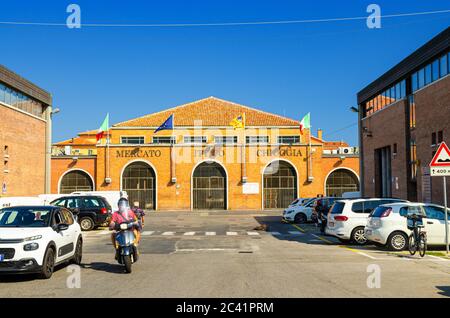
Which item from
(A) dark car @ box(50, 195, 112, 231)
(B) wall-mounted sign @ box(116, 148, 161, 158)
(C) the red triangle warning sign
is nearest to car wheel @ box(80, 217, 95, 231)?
(A) dark car @ box(50, 195, 112, 231)

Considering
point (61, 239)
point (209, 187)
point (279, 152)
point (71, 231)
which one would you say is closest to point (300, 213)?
point (279, 152)

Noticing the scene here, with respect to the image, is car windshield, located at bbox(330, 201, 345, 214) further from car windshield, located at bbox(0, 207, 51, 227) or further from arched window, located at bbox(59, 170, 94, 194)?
arched window, located at bbox(59, 170, 94, 194)

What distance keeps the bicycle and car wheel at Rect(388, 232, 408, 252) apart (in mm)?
1257

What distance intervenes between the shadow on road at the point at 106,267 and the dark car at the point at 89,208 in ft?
48.5

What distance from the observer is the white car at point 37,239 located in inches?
428

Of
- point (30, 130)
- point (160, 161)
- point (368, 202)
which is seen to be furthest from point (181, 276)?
point (160, 161)

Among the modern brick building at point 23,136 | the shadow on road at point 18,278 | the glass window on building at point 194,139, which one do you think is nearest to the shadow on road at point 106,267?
the shadow on road at point 18,278

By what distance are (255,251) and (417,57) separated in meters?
19.3

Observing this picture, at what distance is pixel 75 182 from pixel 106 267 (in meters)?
45.4

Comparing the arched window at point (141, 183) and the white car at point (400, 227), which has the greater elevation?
the arched window at point (141, 183)

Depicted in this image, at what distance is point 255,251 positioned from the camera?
58.3 feet

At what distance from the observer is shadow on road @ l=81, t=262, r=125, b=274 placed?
12770mm

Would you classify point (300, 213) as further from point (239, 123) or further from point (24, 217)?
point (24, 217)

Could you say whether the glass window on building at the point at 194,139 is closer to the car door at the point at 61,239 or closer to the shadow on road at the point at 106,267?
the shadow on road at the point at 106,267
